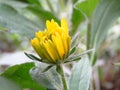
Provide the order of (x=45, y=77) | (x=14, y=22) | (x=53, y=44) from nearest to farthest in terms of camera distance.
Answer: (x=53, y=44) < (x=45, y=77) < (x=14, y=22)

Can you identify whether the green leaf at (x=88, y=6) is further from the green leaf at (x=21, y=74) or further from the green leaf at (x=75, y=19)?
the green leaf at (x=21, y=74)

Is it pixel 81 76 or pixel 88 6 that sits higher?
pixel 88 6

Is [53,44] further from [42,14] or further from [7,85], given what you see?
[42,14]

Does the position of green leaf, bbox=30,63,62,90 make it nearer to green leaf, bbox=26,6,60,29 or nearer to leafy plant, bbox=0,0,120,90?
leafy plant, bbox=0,0,120,90

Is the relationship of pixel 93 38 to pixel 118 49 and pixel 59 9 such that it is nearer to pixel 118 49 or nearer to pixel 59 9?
pixel 59 9

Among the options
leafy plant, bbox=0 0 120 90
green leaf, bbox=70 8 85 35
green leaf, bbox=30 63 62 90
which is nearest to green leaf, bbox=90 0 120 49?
leafy plant, bbox=0 0 120 90

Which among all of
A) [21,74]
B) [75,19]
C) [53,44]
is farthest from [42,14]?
[53,44]
